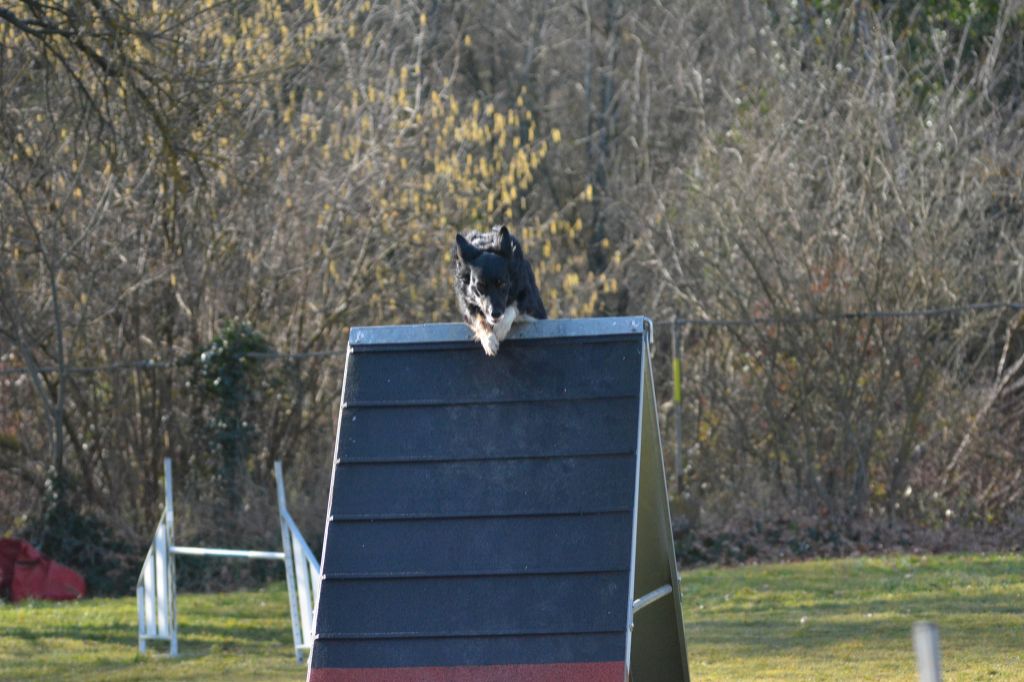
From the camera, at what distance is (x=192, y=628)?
1054 centimetres

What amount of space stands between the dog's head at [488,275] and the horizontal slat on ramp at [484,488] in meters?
0.58

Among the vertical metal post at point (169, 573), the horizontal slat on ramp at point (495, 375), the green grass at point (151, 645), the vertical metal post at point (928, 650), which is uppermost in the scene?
the horizontal slat on ramp at point (495, 375)

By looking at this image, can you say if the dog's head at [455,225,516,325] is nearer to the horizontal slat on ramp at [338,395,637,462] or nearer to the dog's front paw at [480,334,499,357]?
the dog's front paw at [480,334,499,357]

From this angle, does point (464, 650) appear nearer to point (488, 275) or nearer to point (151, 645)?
point (488, 275)

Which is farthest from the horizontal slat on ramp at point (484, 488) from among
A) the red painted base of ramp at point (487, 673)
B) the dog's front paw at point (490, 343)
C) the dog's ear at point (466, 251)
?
the dog's ear at point (466, 251)

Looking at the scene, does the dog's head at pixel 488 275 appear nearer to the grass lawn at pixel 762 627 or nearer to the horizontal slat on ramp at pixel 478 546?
the horizontal slat on ramp at pixel 478 546

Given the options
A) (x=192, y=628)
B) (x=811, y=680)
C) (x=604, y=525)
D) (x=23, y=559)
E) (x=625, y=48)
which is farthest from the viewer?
(x=625, y=48)

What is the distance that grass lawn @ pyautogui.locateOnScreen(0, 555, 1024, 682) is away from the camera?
7668 mm

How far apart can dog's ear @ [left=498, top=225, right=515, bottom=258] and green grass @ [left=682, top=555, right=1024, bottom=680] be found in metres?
2.79

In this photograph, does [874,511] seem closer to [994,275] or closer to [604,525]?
[994,275]

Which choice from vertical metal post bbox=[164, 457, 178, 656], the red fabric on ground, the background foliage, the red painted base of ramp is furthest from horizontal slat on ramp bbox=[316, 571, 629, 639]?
the red fabric on ground

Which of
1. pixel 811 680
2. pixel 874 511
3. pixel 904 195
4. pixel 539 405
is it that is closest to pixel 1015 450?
pixel 874 511

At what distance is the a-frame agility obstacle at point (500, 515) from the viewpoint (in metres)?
4.80

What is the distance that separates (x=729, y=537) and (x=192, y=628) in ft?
15.3
